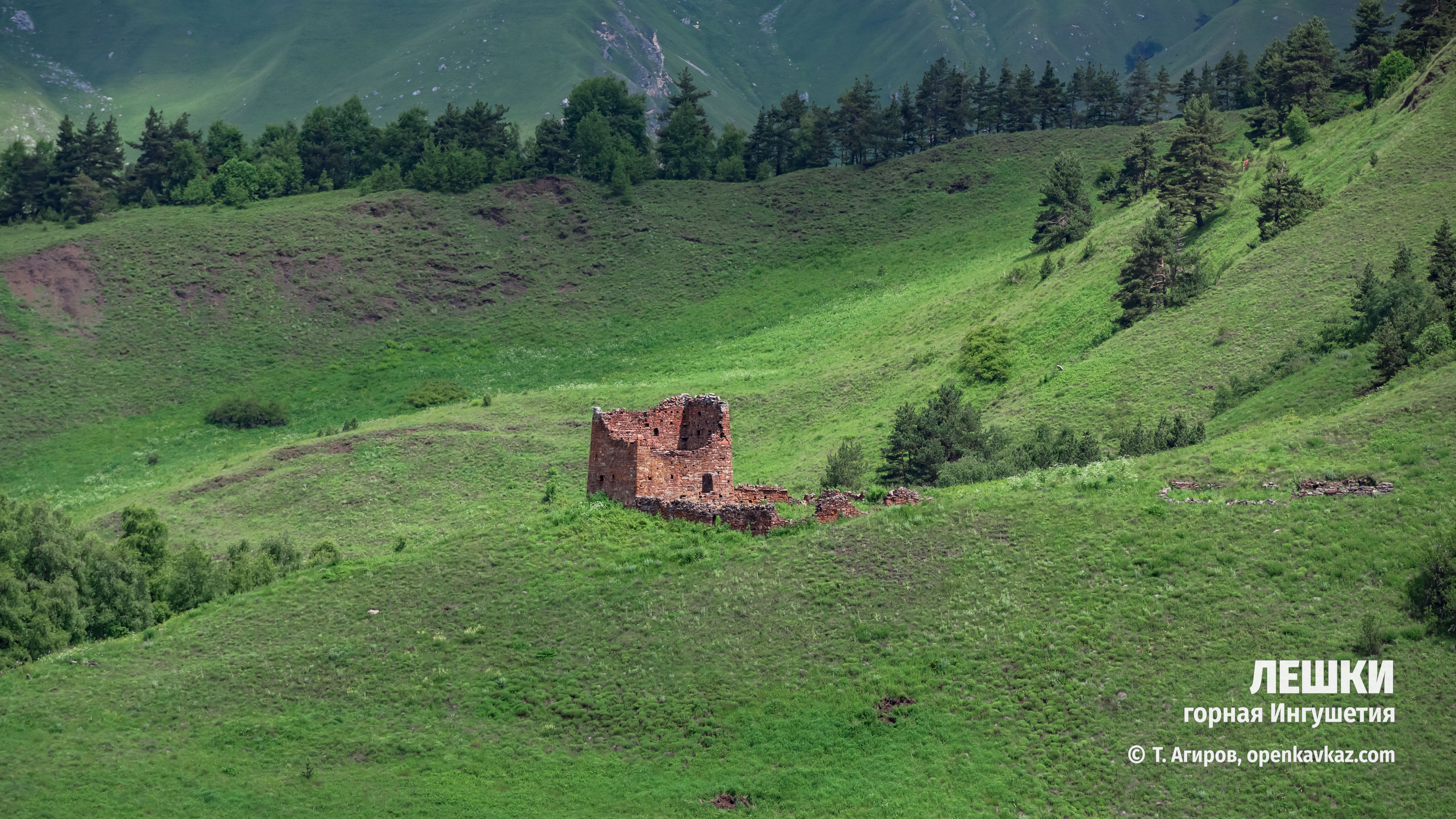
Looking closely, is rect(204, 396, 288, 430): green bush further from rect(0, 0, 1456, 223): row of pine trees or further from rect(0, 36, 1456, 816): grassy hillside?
rect(0, 0, 1456, 223): row of pine trees

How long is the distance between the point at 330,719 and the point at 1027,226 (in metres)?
98.9

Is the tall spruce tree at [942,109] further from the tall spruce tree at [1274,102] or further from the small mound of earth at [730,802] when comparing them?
the small mound of earth at [730,802]

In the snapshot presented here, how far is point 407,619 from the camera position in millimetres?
44219

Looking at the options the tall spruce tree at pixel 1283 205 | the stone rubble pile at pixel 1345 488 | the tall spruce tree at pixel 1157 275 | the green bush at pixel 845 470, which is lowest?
the stone rubble pile at pixel 1345 488

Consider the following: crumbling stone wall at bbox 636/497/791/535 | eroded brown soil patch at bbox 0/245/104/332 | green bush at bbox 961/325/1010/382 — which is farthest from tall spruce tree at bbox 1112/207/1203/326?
eroded brown soil patch at bbox 0/245/104/332

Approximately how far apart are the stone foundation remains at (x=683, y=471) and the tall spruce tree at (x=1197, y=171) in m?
48.5

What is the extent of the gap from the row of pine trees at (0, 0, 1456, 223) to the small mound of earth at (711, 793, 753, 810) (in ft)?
356

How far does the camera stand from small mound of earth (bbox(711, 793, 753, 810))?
35.3 metres

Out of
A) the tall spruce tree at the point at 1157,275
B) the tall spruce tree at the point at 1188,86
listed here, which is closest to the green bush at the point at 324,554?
the tall spruce tree at the point at 1157,275

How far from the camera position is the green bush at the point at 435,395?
105 metres

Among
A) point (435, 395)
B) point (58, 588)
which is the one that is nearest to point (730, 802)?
point (58, 588)

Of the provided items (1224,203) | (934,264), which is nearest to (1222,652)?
(1224,203)

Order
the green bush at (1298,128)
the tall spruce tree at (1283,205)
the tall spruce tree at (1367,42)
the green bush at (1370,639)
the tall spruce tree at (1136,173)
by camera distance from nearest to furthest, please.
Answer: the green bush at (1370,639)
the tall spruce tree at (1283,205)
the green bush at (1298,128)
the tall spruce tree at (1367,42)
the tall spruce tree at (1136,173)

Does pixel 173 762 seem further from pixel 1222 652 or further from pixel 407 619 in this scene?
pixel 1222 652
